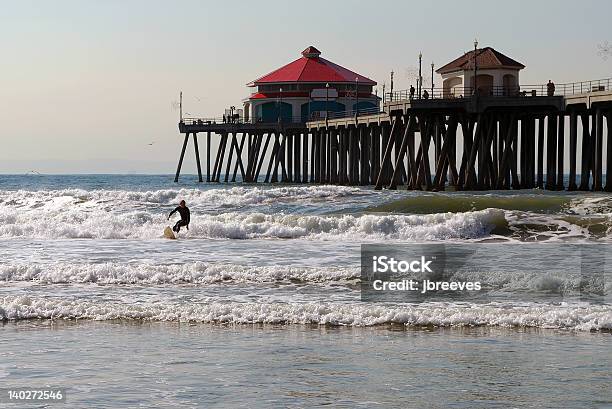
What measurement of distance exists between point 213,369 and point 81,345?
2.20 meters

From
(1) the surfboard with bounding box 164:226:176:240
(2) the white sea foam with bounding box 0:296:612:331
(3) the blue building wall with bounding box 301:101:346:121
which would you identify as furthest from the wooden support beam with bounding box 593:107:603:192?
(3) the blue building wall with bounding box 301:101:346:121

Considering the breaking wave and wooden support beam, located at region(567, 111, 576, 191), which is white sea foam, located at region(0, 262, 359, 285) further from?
wooden support beam, located at region(567, 111, 576, 191)

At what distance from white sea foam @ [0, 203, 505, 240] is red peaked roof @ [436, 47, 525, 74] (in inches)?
935

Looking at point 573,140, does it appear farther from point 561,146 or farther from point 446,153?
point 446,153

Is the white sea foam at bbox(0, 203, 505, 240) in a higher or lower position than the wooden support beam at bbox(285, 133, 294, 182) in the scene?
lower

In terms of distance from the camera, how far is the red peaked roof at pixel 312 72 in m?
82.2

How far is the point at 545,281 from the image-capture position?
17797 mm

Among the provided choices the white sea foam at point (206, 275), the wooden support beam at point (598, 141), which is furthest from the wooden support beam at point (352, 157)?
the white sea foam at point (206, 275)

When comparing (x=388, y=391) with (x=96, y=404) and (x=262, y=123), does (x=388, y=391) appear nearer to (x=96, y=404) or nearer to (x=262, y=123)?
(x=96, y=404)

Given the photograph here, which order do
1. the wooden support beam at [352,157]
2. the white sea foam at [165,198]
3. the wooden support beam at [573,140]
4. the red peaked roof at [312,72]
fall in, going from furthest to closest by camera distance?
the red peaked roof at [312,72], the wooden support beam at [352,157], the wooden support beam at [573,140], the white sea foam at [165,198]

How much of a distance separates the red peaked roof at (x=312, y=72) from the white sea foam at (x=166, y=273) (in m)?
62.7

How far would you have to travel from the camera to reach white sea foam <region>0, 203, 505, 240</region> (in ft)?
97.0

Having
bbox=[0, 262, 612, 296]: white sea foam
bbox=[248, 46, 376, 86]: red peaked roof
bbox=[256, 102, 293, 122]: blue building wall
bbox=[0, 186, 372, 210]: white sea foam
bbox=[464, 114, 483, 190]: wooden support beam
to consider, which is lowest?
bbox=[0, 262, 612, 296]: white sea foam

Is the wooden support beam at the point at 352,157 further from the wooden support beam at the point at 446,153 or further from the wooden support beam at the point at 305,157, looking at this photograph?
the wooden support beam at the point at 446,153
